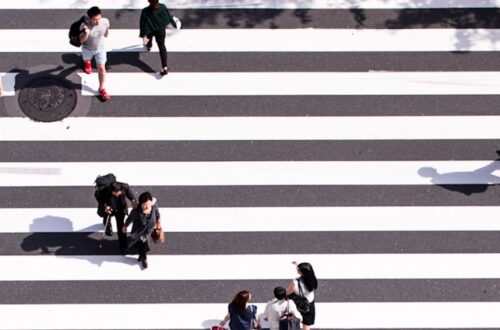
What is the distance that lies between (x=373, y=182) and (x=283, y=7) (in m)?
3.98

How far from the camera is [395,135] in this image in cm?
1281

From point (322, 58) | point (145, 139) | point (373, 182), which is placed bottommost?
point (373, 182)

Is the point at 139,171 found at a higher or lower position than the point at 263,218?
higher

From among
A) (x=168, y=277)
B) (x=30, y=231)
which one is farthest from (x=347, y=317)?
(x=30, y=231)

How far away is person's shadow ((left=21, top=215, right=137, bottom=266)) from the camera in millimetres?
11789

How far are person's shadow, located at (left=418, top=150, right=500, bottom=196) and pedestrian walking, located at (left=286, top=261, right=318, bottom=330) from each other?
11.4 feet

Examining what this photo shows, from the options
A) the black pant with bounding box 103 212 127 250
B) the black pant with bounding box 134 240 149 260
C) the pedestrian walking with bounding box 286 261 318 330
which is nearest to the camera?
the pedestrian walking with bounding box 286 261 318 330

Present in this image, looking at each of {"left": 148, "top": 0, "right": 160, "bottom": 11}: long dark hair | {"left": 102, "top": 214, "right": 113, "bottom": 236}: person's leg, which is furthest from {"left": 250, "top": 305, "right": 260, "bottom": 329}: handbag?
{"left": 148, "top": 0, "right": 160, "bottom": 11}: long dark hair

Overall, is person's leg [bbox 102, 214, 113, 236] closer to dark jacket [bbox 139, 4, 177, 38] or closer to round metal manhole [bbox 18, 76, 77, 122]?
round metal manhole [bbox 18, 76, 77, 122]

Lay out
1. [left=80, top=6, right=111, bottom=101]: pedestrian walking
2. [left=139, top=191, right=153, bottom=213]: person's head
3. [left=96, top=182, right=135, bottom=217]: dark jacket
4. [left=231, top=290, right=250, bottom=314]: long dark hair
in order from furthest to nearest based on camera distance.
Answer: [left=80, top=6, right=111, bottom=101]: pedestrian walking, [left=96, top=182, right=135, bottom=217]: dark jacket, [left=139, top=191, right=153, bottom=213]: person's head, [left=231, top=290, right=250, bottom=314]: long dark hair

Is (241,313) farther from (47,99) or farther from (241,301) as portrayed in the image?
(47,99)

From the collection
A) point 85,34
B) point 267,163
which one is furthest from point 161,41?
point 267,163

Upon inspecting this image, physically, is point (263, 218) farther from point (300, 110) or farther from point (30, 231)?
point (30, 231)

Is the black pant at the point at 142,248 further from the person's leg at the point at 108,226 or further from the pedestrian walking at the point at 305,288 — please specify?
the pedestrian walking at the point at 305,288
